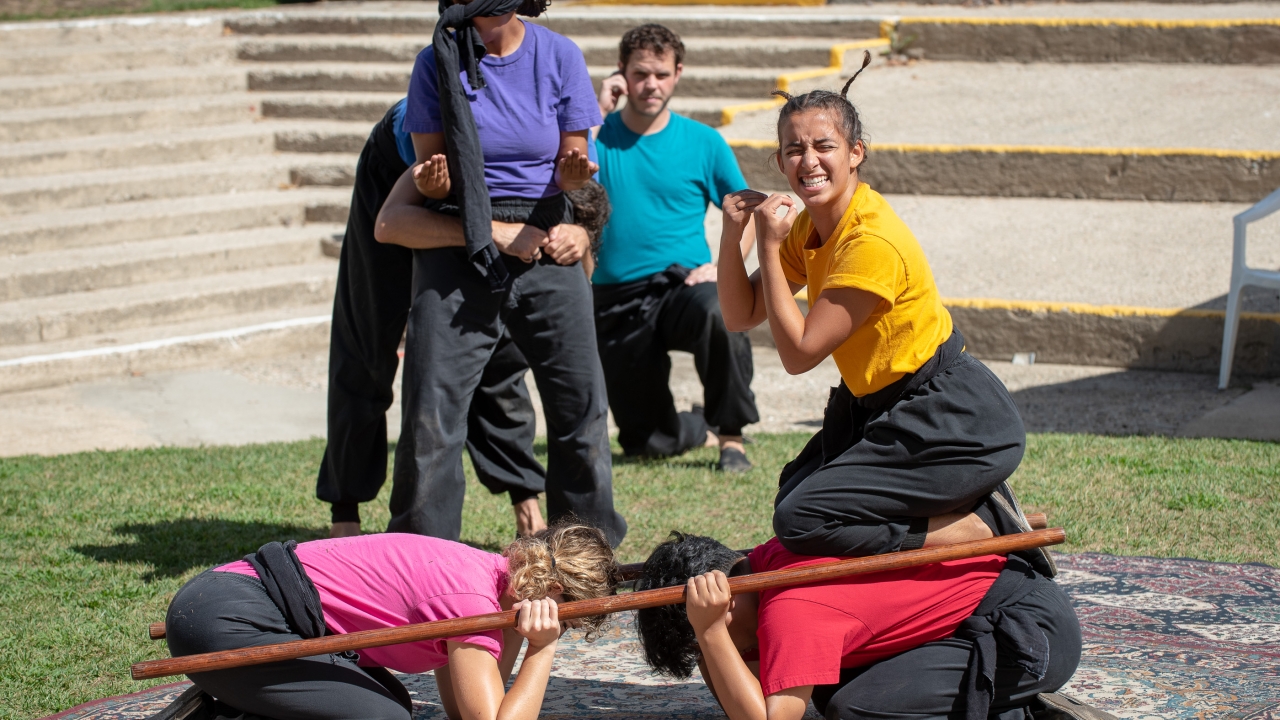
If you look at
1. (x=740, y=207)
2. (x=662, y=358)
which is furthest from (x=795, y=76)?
(x=740, y=207)

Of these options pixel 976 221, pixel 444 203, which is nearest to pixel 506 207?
pixel 444 203

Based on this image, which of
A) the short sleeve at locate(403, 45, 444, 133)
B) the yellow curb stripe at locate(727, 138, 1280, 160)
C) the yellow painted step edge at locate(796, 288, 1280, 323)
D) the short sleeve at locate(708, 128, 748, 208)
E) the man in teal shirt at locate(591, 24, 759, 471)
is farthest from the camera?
the yellow curb stripe at locate(727, 138, 1280, 160)

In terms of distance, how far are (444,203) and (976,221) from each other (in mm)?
5631

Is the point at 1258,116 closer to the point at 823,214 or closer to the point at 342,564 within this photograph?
the point at 823,214

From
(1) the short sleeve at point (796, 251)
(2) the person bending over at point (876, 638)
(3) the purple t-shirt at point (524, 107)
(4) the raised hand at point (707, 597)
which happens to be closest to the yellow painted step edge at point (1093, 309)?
(3) the purple t-shirt at point (524, 107)

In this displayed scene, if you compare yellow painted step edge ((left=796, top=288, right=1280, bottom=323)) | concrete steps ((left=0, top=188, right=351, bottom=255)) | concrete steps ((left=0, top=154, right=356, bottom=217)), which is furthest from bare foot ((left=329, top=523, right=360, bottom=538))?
concrete steps ((left=0, top=154, right=356, bottom=217))

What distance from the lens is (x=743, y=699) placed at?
292 centimetres

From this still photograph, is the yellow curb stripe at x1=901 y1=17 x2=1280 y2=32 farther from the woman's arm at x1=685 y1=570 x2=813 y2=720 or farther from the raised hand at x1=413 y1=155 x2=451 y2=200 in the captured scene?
the woman's arm at x1=685 y1=570 x2=813 y2=720

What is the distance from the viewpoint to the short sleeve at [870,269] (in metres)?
2.95

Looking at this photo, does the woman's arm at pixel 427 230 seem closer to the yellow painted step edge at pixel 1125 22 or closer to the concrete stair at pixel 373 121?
the concrete stair at pixel 373 121

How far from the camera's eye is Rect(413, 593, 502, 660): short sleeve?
3.06m

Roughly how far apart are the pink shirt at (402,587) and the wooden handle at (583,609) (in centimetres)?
15

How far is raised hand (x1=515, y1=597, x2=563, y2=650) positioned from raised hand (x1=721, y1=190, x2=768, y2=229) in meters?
1.02

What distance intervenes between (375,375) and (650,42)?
6.79ft
